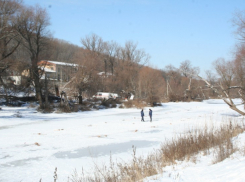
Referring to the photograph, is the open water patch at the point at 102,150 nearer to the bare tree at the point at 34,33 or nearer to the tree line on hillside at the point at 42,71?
the tree line on hillside at the point at 42,71

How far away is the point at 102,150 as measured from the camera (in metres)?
11.9

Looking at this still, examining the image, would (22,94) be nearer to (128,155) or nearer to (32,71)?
(32,71)

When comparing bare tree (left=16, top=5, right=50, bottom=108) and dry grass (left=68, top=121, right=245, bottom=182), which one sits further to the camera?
bare tree (left=16, top=5, right=50, bottom=108)

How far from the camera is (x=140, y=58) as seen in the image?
261ft

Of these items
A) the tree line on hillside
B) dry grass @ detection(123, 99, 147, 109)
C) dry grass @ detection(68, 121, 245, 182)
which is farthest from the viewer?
dry grass @ detection(123, 99, 147, 109)

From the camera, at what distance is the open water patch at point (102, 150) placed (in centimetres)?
1103

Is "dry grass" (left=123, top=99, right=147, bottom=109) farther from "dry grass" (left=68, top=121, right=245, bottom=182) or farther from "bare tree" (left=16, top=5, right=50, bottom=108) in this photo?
"dry grass" (left=68, top=121, right=245, bottom=182)

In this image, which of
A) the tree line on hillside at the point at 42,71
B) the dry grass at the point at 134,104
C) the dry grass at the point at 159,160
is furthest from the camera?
the dry grass at the point at 134,104

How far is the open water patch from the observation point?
36.2 ft

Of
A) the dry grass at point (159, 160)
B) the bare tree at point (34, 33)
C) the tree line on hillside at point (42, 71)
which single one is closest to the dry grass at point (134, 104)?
the tree line on hillside at point (42, 71)

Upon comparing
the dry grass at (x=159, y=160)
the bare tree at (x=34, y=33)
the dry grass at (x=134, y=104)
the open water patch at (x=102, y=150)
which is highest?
the bare tree at (x=34, y=33)

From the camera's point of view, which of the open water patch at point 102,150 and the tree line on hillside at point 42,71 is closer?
the open water patch at point 102,150

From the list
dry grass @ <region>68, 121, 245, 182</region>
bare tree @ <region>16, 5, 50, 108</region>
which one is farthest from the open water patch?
bare tree @ <region>16, 5, 50, 108</region>

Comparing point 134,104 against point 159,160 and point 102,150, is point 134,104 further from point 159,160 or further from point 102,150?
point 159,160
